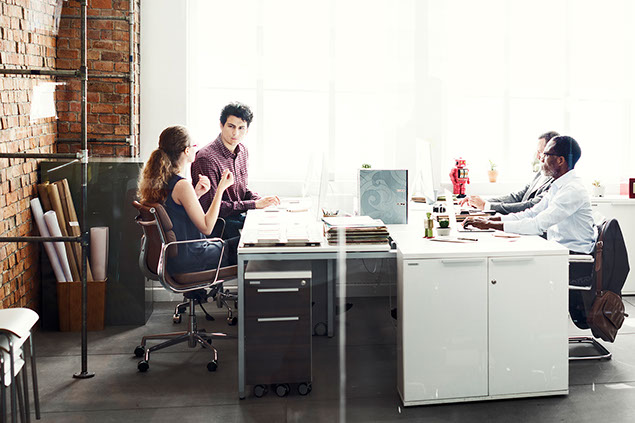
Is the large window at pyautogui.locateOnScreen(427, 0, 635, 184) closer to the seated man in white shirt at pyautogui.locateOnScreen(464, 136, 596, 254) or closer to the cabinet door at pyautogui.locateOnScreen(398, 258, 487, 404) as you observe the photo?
the seated man in white shirt at pyautogui.locateOnScreen(464, 136, 596, 254)

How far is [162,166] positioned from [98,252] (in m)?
1.06

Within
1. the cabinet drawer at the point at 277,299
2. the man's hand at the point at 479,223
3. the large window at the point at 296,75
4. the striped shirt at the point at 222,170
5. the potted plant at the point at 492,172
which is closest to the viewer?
the cabinet drawer at the point at 277,299

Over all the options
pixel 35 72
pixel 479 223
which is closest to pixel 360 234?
pixel 479 223

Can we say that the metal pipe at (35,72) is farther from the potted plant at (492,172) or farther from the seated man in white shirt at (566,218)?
the potted plant at (492,172)

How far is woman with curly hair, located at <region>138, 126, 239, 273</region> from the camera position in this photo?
11.2ft

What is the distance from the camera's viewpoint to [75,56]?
14.4ft

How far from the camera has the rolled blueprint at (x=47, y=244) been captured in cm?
404

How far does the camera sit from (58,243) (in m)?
4.11

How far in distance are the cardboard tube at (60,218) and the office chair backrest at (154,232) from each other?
31.9 inches

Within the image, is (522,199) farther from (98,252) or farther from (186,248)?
(98,252)

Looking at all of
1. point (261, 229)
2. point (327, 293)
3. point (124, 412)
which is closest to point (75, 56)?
point (261, 229)

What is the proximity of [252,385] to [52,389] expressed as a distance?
915 mm

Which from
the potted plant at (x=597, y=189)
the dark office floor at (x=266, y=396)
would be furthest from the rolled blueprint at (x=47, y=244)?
the potted plant at (x=597, y=189)

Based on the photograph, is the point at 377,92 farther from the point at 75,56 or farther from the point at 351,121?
the point at 75,56
